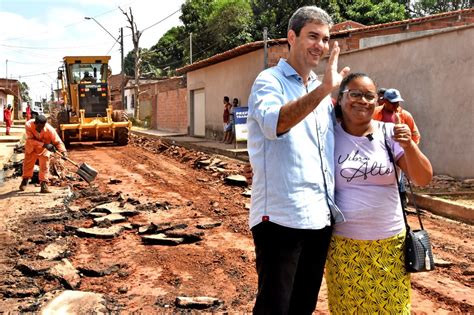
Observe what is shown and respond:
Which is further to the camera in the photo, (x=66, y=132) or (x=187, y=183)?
(x=66, y=132)

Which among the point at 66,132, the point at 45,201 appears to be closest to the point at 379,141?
the point at 45,201

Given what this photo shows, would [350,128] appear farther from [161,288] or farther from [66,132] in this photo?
[66,132]

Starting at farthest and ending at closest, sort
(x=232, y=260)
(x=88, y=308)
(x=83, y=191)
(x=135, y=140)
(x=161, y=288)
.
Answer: (x=135, y=140), (x=83, y=191), (x=232, y=260), (x=161, y=288), (x=88, y=308)

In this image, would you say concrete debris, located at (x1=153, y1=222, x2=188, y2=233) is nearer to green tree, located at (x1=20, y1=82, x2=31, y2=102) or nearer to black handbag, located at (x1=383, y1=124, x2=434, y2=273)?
black handbag, located at (x1=383, y1=124, x2=434, y2=273)

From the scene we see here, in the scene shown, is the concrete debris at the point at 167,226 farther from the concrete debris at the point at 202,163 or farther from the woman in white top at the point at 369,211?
the concrete debris at the point at 202,163

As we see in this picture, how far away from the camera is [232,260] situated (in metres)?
5.66

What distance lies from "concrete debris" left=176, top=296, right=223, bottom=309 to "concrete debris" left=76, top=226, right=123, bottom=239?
259cm

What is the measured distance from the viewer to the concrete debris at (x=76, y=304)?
4.13 m

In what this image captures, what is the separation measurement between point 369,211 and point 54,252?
14.4 feet

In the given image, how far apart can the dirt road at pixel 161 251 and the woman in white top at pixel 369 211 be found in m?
1.77

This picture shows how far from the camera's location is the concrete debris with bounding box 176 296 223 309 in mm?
4289

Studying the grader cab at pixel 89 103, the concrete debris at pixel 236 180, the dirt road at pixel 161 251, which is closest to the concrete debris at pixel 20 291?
the dirt road at pixel 161 251

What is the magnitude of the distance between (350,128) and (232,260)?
3.37 meters

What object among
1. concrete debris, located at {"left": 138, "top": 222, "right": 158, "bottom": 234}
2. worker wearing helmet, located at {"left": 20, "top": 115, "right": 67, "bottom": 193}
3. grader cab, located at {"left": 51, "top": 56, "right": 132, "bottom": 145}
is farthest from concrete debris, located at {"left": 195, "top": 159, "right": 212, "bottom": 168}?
concrete debris, located at {"left": 138, "top": 222, "right": 158, "bottom": 234}
